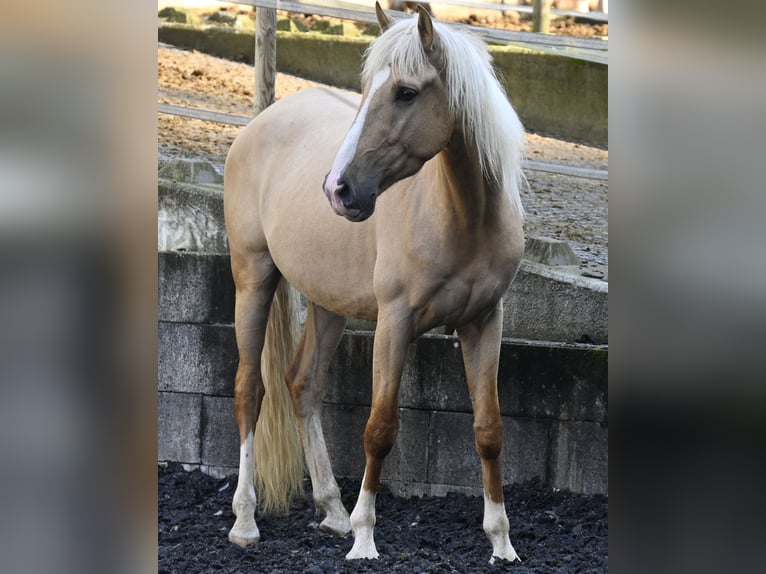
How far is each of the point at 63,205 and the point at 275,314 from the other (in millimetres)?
3624

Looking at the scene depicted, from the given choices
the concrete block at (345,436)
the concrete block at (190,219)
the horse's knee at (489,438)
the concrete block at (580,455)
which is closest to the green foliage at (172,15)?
the concrete block at (190,219)

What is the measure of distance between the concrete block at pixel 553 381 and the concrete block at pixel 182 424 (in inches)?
57.6

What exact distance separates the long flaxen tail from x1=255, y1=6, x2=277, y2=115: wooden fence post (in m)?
1.39

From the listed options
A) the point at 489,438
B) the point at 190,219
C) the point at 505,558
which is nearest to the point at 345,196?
the point at 489,438

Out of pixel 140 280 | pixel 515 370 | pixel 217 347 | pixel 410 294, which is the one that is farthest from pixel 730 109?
pixel 217 347

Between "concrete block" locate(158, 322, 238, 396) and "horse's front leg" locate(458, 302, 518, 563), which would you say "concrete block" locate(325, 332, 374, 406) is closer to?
"concrete block" locate(158, 322, 238, 396)

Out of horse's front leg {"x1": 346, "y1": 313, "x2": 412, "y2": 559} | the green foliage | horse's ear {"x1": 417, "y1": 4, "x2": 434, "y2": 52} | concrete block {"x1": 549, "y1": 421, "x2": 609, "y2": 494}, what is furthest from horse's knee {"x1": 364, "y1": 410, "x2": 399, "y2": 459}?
the green foliage

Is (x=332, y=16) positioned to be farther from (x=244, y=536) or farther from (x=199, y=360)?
(x=244, y=536)

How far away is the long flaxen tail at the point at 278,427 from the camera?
13.8ft

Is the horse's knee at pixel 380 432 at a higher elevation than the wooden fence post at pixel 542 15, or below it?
below

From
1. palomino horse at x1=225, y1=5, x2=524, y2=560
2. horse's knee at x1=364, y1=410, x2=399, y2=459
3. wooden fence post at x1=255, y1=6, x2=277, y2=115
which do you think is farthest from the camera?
wooden fence post at x1=255, y1=6, x2=277, y2=115

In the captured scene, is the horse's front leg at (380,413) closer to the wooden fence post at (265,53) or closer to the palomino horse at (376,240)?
the palomino horse at (376,240)

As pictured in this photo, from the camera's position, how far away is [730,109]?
0.69 m

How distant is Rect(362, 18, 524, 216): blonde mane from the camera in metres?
2.96
